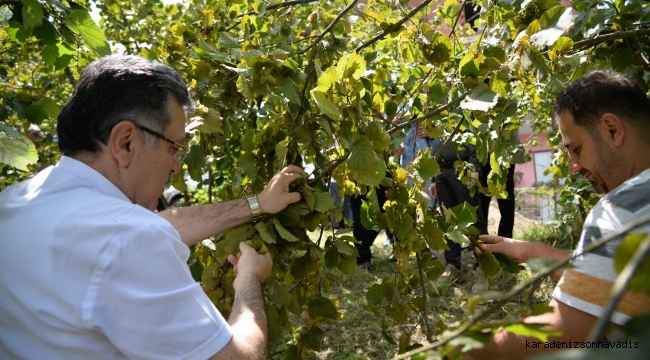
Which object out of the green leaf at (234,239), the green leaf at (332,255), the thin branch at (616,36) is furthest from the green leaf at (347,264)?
the thin branch at (616,36)

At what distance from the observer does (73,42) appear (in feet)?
6.30

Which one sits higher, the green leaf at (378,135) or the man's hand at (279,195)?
the green leaf at (378,135)

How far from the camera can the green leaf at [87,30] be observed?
1.73 m

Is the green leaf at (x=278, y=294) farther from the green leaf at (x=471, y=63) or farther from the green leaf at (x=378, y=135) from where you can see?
the green leaf at (x=471, y=63)

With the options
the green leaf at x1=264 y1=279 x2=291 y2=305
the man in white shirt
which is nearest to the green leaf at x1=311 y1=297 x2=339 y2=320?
the green leaf at x1=264 y1=279 x2=291 y2=305

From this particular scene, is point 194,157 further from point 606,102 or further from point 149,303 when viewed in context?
point 606,102

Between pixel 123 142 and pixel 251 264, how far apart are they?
1.77 feet

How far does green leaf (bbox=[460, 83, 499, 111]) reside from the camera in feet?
5.27

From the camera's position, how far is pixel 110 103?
4.53 ft

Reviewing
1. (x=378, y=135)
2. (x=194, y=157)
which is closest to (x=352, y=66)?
(x=378, y=135)

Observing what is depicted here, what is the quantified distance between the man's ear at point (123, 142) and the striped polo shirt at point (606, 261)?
1.18m

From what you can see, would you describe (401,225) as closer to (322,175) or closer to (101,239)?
(322,175)

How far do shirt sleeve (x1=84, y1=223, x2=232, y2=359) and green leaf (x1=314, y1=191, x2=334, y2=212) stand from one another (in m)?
0.63

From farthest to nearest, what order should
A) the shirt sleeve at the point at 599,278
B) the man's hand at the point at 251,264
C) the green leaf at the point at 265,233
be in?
the green leaf at the point at 265,233, the man's hand at the point at 251,264, the shirt sleeve at the point at 599,278
